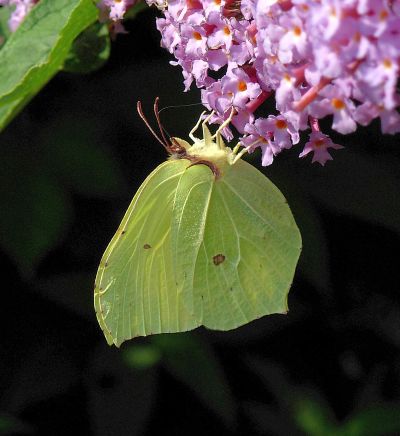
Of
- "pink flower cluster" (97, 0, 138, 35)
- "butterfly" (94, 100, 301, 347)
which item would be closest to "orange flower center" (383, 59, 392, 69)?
"butterfly" (94, 100, 301, 347)

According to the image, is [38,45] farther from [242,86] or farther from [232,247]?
[232,247]

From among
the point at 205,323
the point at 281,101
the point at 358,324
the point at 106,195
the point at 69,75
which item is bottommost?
the point at 358,324

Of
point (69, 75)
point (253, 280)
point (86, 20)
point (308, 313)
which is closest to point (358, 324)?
point (308, 313)

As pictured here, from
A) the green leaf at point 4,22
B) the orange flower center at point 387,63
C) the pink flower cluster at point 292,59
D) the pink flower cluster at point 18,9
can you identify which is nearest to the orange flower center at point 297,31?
the pink flower cluster at point 292,59

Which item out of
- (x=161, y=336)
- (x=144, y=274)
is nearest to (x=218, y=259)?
(x=144, y=274)

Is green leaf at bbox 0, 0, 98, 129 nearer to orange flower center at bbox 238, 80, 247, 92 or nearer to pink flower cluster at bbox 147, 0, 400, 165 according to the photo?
pink flower cluster at bbox 147, 0, 400, 165

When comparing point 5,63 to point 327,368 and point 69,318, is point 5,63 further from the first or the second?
point 327,368
